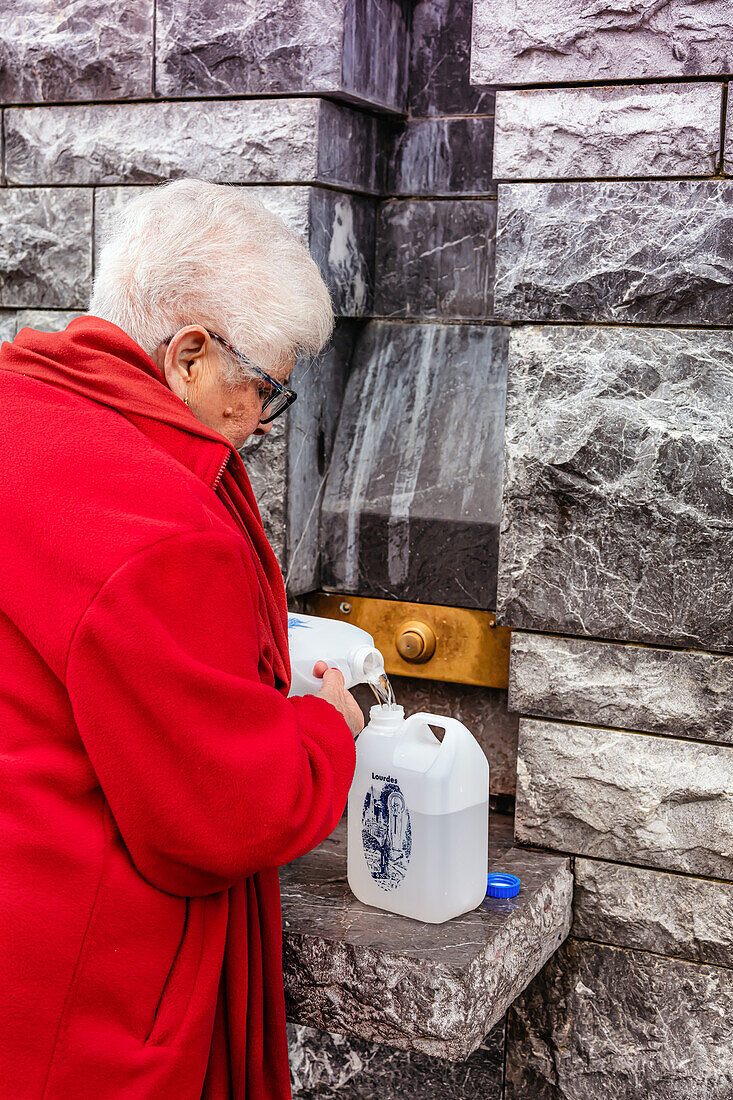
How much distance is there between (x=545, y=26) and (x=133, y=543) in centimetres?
136

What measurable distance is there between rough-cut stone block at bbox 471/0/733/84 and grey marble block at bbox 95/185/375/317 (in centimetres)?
43

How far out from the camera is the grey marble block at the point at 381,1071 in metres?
2.45

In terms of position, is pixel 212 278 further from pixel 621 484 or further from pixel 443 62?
pixel 443 62

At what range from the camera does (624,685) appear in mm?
2215

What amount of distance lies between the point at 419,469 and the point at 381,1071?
1342mm

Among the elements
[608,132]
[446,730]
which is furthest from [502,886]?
[608,132]

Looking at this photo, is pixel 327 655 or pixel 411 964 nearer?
pixel 411 964

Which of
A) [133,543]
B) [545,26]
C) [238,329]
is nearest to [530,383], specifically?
[545,26]

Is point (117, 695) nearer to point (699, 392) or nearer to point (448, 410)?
point (699, 392)

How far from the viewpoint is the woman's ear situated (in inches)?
62.5

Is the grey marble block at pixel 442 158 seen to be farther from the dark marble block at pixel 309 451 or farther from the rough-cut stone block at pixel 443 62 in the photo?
the dark marble block at pixel 309 451

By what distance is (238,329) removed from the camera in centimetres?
159

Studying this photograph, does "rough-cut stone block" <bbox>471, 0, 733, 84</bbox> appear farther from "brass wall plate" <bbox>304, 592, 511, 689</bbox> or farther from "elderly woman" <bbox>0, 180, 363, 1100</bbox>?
"brass wall plate" <bbox>304, 592, 511, 689</bbox>

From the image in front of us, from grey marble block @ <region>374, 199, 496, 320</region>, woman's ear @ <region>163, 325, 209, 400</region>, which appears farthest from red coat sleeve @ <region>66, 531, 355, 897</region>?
grey marble block @ <region>374, 199, 496, 320</region>
